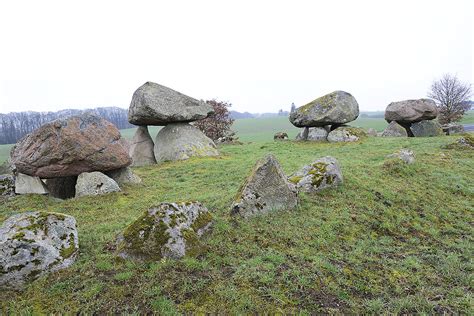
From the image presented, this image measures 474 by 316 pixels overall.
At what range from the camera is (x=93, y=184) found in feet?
39.8

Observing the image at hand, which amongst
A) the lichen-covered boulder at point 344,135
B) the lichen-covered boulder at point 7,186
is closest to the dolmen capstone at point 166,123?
the lichen-covered boulder at point 7,186

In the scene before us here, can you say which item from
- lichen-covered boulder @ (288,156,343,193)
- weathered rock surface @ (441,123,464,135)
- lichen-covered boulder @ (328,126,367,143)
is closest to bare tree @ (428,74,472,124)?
weathered rock surface @ (441,123,464,135)

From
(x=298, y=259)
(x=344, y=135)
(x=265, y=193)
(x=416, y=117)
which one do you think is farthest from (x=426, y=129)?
(x=298, y=259)

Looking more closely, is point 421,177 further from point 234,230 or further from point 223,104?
point 223,104

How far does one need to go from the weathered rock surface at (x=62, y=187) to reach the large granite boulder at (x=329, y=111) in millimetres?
18355

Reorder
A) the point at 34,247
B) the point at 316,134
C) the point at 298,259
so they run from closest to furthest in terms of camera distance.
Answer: the point at 34,247
the point at 298,259
the point at 316,134

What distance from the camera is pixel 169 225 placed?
697 centimetres

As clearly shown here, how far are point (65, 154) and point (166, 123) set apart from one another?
34.2ft

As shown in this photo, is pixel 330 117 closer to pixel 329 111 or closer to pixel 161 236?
pixel 329 111

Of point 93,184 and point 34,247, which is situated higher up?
point 93,184

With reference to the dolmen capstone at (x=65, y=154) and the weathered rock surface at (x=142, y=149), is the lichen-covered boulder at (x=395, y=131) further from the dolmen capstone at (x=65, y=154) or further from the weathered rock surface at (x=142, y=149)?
the dolmen capstone at (x=65, y=154)

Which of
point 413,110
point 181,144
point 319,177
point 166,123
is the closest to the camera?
point 319,177

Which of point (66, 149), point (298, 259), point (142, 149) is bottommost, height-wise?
point (298, 259)

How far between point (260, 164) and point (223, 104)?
98.4ft
